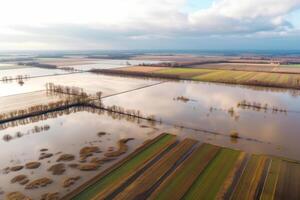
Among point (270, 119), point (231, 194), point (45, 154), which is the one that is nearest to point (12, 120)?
point (45, 154)

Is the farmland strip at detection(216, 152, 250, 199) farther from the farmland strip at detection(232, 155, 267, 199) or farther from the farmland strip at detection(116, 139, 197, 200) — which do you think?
the farmland strip at detection(116, 139, 197, 200)

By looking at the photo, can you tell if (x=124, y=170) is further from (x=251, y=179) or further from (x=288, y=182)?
(x=288, y=182)

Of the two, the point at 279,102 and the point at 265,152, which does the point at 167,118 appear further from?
the point at 279,102

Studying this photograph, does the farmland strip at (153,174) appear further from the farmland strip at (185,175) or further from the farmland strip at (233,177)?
the farmland strip at (233,177)

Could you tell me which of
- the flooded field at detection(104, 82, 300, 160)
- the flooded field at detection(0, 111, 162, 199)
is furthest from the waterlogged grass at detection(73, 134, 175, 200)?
the flooded field at detection(104, 82, 300, 160)

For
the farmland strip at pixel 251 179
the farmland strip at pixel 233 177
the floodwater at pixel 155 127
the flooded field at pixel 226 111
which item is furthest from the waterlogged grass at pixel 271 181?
the flooded field at pixel 226 111

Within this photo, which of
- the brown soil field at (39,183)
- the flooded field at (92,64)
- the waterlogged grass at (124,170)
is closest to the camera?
the waterlogged grass at (124,170)

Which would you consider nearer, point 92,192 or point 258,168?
point 92,192
